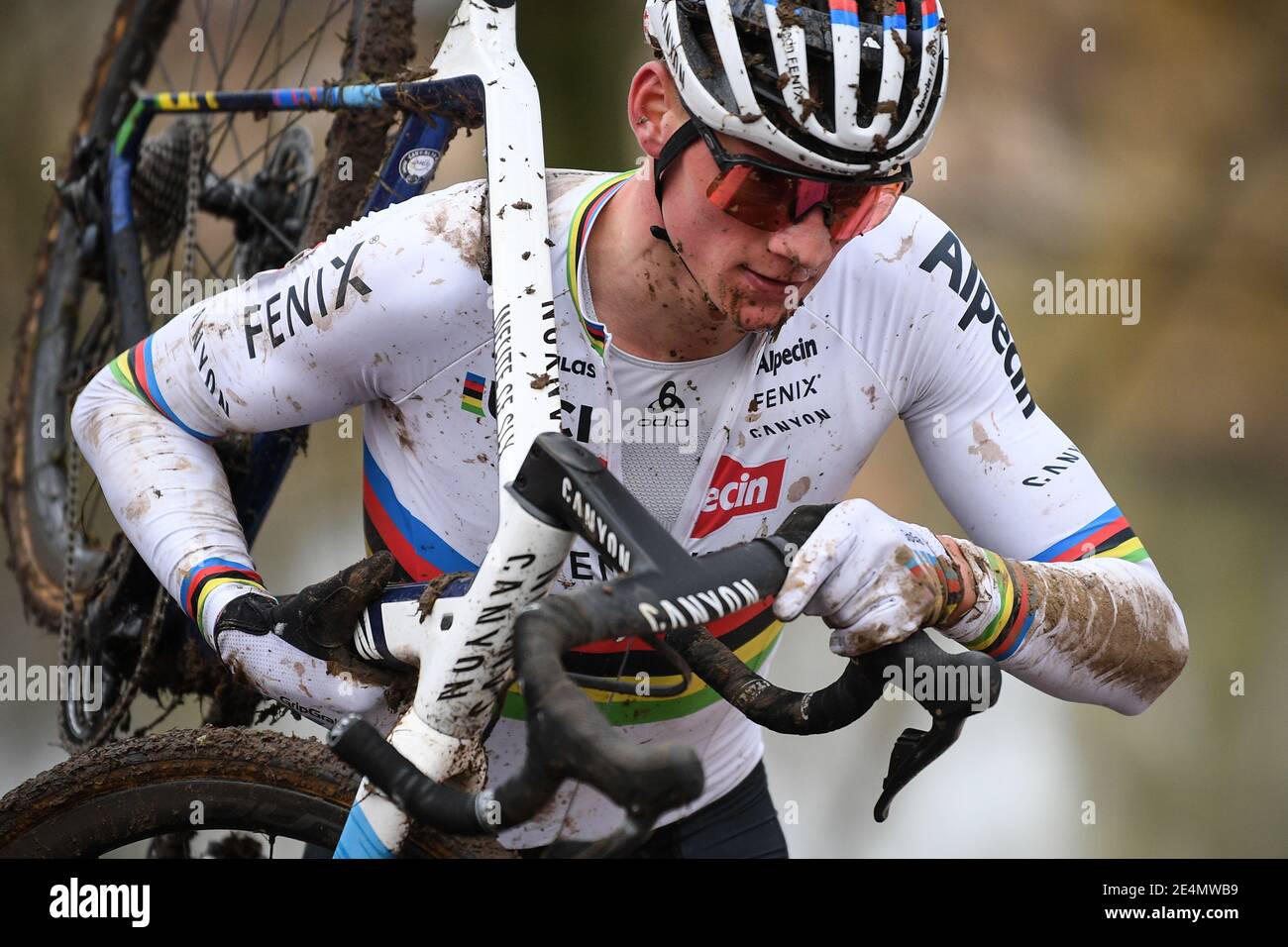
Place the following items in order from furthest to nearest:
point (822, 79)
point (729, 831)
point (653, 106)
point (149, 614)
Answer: point (149, 614) → point (729, 831) → point (653, 106) → point (822, 79)

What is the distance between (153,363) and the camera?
230 centimetres

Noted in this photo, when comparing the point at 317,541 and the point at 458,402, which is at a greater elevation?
the point at 458,402

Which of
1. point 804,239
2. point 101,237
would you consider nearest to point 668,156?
point 804,239

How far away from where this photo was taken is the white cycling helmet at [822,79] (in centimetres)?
178

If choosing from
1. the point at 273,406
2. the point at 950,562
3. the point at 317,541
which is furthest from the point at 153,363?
the point at 317,541

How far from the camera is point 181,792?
2.06 m

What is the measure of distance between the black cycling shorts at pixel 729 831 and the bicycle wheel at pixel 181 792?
51 cm

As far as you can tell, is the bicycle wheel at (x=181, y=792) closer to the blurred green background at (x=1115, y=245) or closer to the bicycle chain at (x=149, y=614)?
the bicycle chain at (x=149, y=614)

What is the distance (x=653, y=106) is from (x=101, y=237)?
6.85 ft

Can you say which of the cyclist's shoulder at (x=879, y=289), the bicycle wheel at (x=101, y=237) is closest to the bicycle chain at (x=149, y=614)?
the bicycle wheel at (x=101, y=237)

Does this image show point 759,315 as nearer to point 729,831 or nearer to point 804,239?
point 804,239

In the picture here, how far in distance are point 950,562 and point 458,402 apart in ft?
2.62

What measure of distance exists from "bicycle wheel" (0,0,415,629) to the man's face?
1.45 m

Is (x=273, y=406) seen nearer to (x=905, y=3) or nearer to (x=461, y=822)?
(x=461, y=822)
